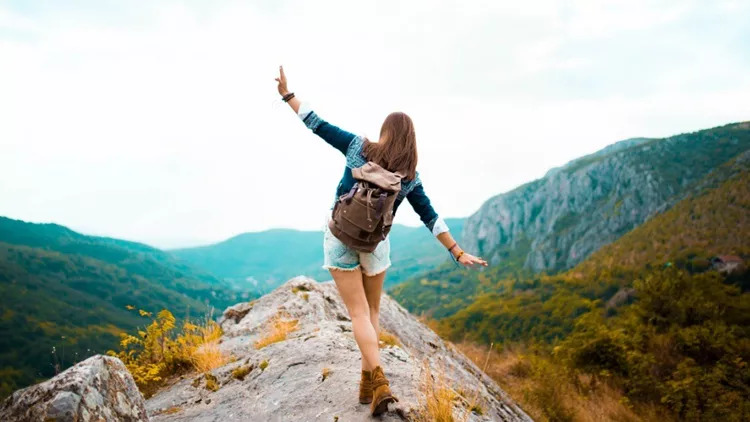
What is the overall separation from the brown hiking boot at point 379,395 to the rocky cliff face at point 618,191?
143m

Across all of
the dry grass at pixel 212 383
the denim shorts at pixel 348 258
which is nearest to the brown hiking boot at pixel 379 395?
Result: the denim shorts at pixel 348 258

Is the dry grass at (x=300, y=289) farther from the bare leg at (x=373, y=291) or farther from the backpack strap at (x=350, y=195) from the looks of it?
the backpack strap at (x=350, y=195)

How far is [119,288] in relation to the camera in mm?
192875

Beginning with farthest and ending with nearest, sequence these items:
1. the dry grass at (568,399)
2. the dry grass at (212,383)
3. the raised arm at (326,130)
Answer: the dry grass at (568,399) → the dry grass at (212,383) → the raised arm at (326,130)

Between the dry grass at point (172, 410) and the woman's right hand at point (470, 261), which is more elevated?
the woman's right hand at point (470, 261)

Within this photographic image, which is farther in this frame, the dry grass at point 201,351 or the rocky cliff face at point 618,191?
the rocky cliff face at point 618,191

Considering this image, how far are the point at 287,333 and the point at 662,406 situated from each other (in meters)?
8.93

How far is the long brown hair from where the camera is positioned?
11.8ft

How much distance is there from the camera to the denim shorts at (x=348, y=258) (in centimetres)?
365

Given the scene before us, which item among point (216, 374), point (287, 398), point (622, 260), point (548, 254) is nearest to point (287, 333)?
point (216, 374)

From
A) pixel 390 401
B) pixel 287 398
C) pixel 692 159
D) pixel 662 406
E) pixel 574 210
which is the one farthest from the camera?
pixel 574 210

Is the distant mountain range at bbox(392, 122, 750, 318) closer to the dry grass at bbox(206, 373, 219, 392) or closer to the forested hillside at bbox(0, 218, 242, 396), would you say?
the forested hillside at bbox(0, 218, 242, 396)

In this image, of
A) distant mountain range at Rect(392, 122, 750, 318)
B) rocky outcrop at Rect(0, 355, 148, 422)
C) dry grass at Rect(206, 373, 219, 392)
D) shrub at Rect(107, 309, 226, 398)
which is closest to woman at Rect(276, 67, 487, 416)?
rocky outcrop at Rect(0, 355, 148, 422)

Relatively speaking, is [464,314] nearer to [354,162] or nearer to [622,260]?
[622,260]
